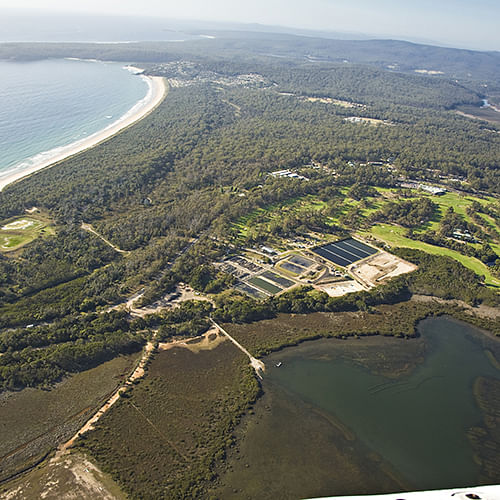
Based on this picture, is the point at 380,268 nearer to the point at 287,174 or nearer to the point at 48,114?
the point at 287,174

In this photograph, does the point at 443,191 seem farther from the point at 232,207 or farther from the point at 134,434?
the point at 134,434

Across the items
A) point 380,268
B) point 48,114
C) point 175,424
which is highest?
point 48,114

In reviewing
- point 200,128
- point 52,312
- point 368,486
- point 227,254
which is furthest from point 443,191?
point 52,312

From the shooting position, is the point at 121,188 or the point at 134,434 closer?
the point at 134,434

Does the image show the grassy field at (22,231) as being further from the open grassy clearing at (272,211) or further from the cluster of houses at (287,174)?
the cluster of houses at (287,174)

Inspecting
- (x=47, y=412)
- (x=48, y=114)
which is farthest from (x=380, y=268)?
(x=48, y=114)

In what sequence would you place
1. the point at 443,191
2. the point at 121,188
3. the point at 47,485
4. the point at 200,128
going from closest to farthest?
the point at 47,485, the point at 121,188, the point at 443,191, the point at 200,128
